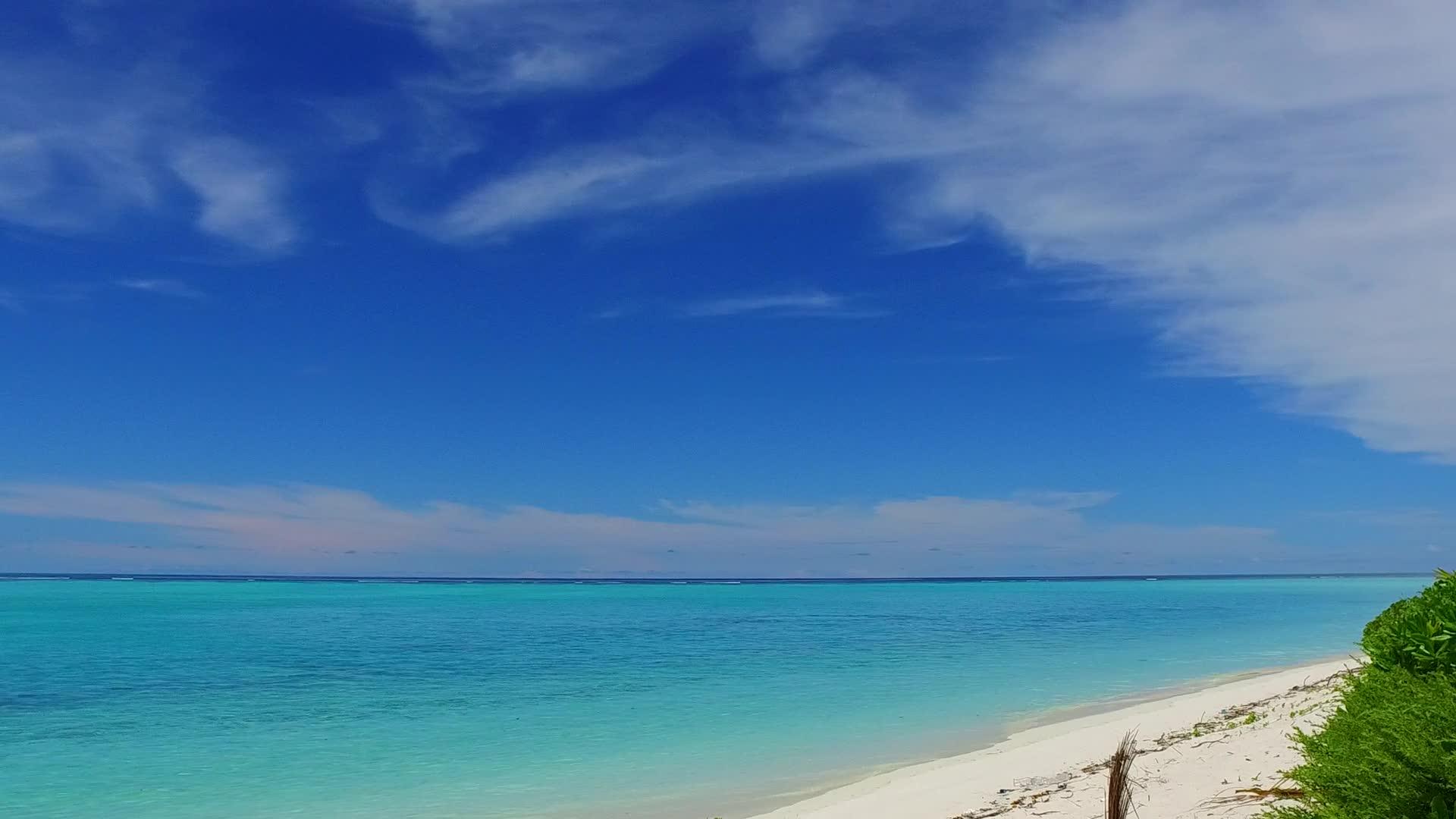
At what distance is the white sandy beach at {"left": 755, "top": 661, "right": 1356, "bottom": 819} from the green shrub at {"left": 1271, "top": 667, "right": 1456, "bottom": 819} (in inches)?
54.6

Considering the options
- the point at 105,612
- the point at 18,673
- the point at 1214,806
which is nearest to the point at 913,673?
the point at 1214,806

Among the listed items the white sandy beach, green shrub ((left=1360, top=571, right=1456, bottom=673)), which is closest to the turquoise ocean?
the white sandy beach

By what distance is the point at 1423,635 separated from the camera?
21.5 feet

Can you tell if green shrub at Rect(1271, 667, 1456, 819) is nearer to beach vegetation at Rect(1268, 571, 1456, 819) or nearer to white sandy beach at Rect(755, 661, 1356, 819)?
beach vegetation at Rect(1268, 571, 1456, 819)

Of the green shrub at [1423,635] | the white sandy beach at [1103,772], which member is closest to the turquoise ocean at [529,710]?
the white sandy beach at [1103,772]

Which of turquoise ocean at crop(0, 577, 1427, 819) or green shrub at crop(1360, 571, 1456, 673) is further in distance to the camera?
turquoise ocean at crop(0, 577, 1427, 819)

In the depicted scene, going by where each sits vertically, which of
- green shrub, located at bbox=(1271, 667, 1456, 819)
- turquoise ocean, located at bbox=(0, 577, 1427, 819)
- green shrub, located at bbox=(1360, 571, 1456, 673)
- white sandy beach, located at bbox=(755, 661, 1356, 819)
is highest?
green shrub, located at bbox=(1360, 571, 1456, 673)

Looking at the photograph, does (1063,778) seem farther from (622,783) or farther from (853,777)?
(622,783)

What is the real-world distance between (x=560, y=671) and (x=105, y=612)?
245 ft

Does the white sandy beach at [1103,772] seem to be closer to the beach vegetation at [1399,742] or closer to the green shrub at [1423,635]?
the beach vegetation at [1399,742]

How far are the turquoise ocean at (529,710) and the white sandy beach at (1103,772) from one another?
1.56 m

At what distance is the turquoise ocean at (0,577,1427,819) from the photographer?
15.6 meters

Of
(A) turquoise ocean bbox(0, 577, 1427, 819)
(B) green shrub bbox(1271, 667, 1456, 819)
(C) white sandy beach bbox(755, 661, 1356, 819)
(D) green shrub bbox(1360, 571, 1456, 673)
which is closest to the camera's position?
(B) green shrub bbox(1271, 667, 1456, 819)

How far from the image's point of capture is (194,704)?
26.4 m
